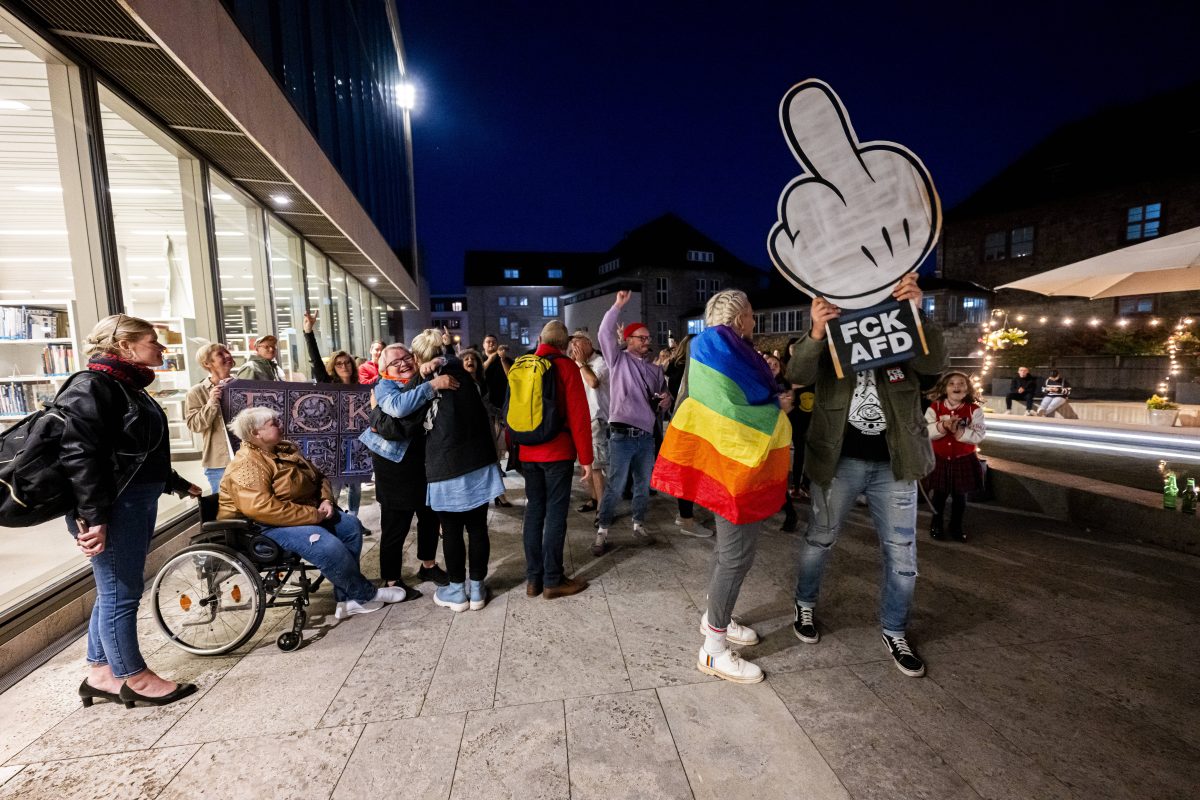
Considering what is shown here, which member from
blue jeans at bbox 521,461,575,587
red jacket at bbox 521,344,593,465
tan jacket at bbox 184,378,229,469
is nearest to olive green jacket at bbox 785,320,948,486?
red jacket at bbox 521,344,593,465

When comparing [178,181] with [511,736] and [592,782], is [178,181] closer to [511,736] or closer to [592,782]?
[511,736]

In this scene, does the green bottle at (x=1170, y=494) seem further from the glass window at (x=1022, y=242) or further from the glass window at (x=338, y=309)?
the glass window at (x=1022, y=242)

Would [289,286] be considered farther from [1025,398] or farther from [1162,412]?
[1025,398]

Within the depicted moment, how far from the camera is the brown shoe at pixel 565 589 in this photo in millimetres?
3443

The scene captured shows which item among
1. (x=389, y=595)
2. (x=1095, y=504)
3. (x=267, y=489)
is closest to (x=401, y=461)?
(x=267, y=489)

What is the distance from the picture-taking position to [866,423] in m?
2.56

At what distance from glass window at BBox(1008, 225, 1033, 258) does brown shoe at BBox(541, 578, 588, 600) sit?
28.2 metres

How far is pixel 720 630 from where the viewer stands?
99.0 inches

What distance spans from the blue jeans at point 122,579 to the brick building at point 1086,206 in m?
26.8

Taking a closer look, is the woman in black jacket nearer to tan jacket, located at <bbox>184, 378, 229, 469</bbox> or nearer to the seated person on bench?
tan jacket, located at <bbox>184, 378, 229, 469</bbox>

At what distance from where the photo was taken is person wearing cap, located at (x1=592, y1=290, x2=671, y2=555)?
14.3ft

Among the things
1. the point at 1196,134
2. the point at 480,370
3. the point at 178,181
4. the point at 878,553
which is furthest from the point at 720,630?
the point at 1196,134

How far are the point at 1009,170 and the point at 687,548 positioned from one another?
3060 centimetres

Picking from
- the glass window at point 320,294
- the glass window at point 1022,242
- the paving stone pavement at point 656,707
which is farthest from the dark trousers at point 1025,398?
the glass window at point 320,294
